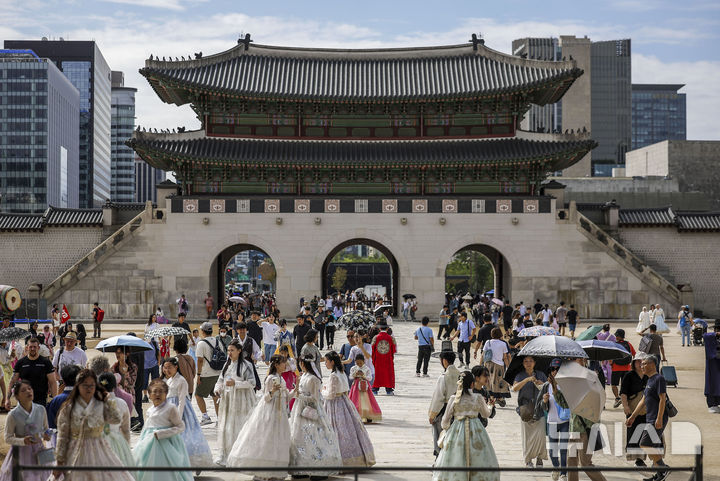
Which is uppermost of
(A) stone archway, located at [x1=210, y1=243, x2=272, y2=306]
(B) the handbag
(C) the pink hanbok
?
(A) stone archway, located at [x1=210, y1=243, x2=272, y2=306]

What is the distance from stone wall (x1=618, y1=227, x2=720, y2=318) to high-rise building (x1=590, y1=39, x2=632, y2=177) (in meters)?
107

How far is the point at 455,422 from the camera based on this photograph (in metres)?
10.1

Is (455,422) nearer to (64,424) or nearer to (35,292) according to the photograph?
(64,424)

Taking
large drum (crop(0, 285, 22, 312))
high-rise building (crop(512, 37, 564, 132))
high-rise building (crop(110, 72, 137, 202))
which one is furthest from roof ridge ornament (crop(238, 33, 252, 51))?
high-rise building (crop(110, 72, 137, 202))

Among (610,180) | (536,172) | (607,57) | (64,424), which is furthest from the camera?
(607,57)

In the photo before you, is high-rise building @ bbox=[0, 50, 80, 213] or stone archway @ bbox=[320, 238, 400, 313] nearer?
stone archway @ bbox=[320, 238, 400, 313]

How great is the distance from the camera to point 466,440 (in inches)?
393

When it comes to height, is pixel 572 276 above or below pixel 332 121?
below

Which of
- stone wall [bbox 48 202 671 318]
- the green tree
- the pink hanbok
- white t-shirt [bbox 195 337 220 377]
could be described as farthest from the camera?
the green tree

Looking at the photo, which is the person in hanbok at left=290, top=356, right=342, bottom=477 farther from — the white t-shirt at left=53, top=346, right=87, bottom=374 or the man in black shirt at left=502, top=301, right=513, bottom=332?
the man in black shirt at left=502, top=301, right=513, bottom=332

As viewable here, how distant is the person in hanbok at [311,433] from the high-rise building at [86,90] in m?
137

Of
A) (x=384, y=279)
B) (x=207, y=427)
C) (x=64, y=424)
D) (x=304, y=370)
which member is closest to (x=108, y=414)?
(x=64, y=424)

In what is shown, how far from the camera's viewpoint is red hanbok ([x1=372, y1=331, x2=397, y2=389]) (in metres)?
18.7

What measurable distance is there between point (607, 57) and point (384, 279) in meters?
80.4
